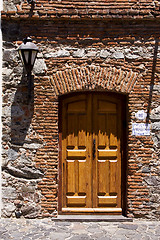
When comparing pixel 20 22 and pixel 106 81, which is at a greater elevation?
pixel 20 22

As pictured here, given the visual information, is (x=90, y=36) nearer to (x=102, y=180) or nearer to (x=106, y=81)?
(x=106, y=81)

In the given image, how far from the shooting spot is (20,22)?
5.59 m

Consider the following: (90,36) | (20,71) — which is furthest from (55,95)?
(90,36)

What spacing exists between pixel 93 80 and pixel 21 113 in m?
1.57

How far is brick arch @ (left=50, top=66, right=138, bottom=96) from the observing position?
18.1ft

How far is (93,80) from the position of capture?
551 cm

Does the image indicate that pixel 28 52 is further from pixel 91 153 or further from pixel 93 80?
pixel 91 153

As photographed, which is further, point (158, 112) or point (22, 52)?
point (158, 112)

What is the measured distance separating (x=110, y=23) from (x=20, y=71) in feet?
6.67

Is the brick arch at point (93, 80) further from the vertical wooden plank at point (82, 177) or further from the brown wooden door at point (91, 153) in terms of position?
the vertical wooden plank at point (82, 177)

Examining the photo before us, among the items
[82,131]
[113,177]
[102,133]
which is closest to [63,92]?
[82,131]

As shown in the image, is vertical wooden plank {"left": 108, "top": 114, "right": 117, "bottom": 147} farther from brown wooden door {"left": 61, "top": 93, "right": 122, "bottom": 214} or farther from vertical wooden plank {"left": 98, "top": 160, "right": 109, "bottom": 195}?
vertical wooden plank {"left": 98, "top": 160, "right": 109, "bottom": 195}

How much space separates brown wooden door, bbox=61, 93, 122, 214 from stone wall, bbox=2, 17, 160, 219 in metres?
0.26

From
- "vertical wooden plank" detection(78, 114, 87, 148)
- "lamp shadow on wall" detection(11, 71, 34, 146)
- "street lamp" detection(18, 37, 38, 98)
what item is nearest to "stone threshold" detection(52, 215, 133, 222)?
"vertical wooden plank" detection(78, 114, 87, 148)
